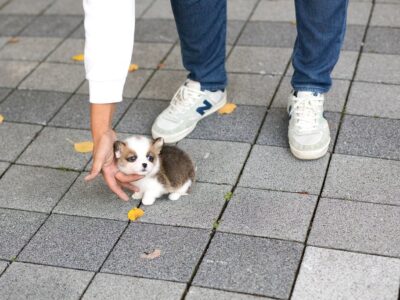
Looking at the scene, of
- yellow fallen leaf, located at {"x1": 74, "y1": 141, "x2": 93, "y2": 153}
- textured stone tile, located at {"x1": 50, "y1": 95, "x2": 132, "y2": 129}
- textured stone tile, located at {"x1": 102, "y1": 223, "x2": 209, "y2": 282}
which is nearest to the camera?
textured stone tile, located at {"x1": 102, "y1": 223, "x2": 209, "y2": 282}

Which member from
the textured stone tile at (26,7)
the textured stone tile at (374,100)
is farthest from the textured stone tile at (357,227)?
the textured stone tile at (26,7)

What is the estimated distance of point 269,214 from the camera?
3.16 metres

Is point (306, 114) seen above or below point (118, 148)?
below

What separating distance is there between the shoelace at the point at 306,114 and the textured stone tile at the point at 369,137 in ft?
0.66

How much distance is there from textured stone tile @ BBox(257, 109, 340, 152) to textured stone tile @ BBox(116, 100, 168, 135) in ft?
2.37

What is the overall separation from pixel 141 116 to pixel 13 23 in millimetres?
2189

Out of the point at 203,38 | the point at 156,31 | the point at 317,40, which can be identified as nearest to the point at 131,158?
the point at 203,38

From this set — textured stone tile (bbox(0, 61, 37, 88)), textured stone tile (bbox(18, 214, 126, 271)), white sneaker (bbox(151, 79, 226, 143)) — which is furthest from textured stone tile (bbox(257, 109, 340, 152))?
textured stone tile (bbox(0, 61, 37, 88))

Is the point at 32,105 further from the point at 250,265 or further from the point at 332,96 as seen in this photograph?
the point at 250,265

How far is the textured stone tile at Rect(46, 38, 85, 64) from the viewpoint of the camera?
4906 millimetres

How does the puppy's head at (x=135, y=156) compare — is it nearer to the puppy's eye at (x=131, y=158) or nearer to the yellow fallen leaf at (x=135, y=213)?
the puppy's eye at (x=131, y=158)

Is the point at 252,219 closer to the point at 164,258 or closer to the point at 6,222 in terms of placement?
the point at 164,258

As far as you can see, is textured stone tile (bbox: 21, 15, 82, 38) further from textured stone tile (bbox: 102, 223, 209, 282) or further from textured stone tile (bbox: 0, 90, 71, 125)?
textured stone tile (bbox: 102, 223, 209, 282)

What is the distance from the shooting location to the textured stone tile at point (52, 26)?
5.35 m
